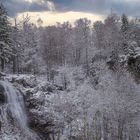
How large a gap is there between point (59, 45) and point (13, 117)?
1599 inches

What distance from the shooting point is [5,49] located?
46000 mm

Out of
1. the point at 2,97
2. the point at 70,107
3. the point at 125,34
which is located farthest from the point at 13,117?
the point at 125,34

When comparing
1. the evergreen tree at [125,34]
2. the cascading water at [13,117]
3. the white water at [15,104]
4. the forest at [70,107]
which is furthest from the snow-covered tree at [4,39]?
the evergreen tree at [125,34]

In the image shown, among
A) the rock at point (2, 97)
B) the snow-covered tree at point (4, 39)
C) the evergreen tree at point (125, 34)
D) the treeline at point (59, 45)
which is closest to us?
the rock at point (2, 97)

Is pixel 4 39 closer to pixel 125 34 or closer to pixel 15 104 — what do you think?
pixel 15 104

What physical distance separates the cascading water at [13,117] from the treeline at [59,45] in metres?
15.2

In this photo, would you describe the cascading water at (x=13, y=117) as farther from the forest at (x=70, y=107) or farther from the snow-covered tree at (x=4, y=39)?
the snow-covered tree at (x=4, y=39)

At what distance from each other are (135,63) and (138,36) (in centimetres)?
2153

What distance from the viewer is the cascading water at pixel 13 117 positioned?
27570 millimetres

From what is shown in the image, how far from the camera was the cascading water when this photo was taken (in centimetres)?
2757

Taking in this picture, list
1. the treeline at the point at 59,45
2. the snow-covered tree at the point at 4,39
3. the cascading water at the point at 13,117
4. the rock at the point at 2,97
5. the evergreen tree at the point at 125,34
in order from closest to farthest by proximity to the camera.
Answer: the cascading water at the point at 13,117 → the rock at the point at 2,97 → the snow-covered tree at the point at 4,39 → the treeline at the point at 59,45 → the evergreen tree at the point at 125,34

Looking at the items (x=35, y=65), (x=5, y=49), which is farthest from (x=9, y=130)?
(x=35, y=65)

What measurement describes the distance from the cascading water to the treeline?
15175 millimetres

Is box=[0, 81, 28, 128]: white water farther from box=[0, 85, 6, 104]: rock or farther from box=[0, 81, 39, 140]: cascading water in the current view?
box=[0, 85, 6, 104]: rock
